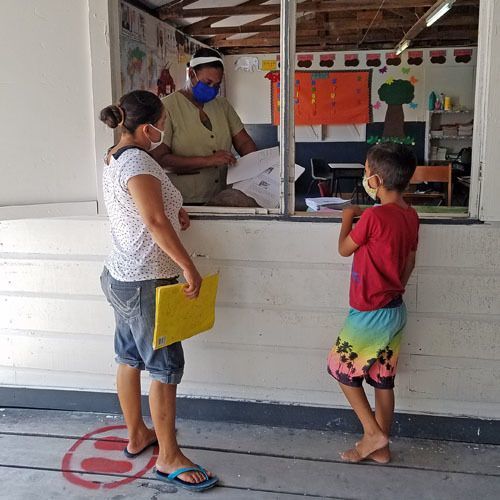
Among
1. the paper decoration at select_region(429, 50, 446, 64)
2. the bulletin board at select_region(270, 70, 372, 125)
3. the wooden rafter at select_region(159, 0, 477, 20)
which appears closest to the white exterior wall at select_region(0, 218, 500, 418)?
the wooden rafter at select_region(159, 0, 477, 20)

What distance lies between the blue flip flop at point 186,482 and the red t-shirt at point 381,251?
0.88 m

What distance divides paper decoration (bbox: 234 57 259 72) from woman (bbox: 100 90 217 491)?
7359mm

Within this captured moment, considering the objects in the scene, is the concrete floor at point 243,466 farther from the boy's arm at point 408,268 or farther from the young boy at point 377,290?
the boy's arm at point 408,268

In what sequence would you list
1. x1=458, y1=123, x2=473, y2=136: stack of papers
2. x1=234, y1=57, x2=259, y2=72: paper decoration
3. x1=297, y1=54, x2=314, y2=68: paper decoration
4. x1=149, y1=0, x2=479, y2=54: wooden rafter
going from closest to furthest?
x1=149, y1=0, x2=479, y2=54: wooden rafter → x1=458, y1=123, x2=473, y2=136: stack of papers → x1=234, y1=57, x2=259, y2=72: paper decoration → x1=297, y1=54, x2=314, y2=68: paper decoration

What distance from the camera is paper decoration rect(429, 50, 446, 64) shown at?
30.0 ft

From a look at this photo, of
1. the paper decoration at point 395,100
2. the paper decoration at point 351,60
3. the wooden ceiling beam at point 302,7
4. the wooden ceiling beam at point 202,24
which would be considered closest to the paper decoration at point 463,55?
the paper decoration at point 395,100

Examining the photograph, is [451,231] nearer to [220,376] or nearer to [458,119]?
[220,376]

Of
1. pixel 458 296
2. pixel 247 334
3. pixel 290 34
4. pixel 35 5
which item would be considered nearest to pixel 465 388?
pixel 458 296

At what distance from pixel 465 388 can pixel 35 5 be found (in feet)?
8.00

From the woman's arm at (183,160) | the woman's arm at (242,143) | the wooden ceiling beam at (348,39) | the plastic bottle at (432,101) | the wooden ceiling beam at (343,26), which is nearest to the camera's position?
the woman's arm at (183,160)

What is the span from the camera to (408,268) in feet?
7.71

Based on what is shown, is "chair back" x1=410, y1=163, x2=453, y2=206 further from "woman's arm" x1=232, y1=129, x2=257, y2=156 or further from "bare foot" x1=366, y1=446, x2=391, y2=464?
"bare foot" x1=366, y1=446, x2=391, y2=464

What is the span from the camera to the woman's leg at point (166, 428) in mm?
2301

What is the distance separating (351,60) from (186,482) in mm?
8198
